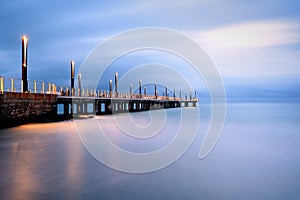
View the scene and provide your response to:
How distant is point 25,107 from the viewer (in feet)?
56.2

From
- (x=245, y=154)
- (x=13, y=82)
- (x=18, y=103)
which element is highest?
(x=13, y=82)

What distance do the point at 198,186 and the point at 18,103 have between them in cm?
1356

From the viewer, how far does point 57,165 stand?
8016 mm

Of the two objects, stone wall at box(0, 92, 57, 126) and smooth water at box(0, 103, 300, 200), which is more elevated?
stone wall at box(0, 92, 57, 126)

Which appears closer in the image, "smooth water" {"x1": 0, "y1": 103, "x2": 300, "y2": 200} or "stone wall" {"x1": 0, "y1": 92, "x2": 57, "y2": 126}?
"smooth water" {"x1": 0, "y1": 103, "x2": 300, "y2": 200}

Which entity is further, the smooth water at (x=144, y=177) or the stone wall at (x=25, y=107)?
the stone wall at (x=25, y=107)

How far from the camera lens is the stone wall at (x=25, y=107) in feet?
49.1

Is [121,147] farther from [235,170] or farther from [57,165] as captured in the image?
[235,170]

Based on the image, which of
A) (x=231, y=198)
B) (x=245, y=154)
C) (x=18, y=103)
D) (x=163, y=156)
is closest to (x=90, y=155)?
(x=163, y=156)

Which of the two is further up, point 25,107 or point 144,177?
point 25,107

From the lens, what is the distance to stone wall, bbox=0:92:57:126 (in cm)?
1496

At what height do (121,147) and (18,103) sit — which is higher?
(18,103)

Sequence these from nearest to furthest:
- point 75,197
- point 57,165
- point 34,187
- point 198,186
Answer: point 75,197
point 34,187
point 198,186
point 57,165

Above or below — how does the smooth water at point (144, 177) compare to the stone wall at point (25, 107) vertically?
below
